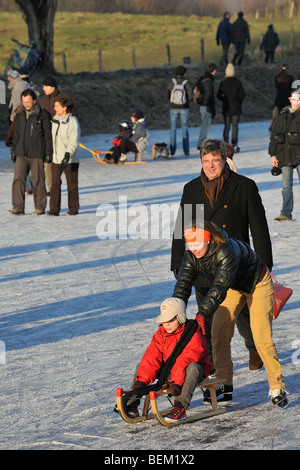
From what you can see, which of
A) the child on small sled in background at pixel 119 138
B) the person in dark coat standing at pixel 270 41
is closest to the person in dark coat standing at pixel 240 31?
the person in dark coat standing at pixel 270 41

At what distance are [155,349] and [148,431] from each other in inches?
17.9

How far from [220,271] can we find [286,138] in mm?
6438

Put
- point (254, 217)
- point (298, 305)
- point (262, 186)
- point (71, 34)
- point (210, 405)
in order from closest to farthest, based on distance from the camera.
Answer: point (210, 405), point (254, 217), point (298, 305), point (262, 186), point (71, 34)

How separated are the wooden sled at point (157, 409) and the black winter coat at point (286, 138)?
630 centimetres

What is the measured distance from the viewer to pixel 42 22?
112 ft

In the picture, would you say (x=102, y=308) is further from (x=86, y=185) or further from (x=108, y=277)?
(x=86, y=185)

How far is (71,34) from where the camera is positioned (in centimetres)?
6216

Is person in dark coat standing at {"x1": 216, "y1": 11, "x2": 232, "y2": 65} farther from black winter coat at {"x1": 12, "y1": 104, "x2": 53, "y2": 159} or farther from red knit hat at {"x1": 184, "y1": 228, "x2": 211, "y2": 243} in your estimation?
red knit hat at {"x1": 184, "y1": 228, "x2": 211, "y2": 243}

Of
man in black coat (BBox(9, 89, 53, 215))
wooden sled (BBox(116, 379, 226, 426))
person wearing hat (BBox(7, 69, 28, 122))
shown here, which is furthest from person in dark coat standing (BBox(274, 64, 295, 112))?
wooden sled (BBox(116, 379, 226, 426))

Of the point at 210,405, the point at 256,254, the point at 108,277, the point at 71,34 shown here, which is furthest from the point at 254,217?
the point at 71,34

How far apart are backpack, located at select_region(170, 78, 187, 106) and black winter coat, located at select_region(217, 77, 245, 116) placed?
114 cm

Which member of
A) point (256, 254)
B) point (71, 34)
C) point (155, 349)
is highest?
point (256, 254)

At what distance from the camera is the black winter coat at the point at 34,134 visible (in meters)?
12.3

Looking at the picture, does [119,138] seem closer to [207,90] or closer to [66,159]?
[207,90]
